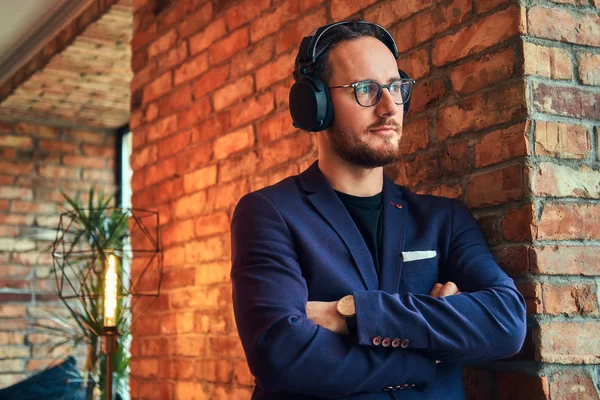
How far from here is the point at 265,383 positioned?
5.51ft

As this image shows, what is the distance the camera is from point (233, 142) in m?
3.26

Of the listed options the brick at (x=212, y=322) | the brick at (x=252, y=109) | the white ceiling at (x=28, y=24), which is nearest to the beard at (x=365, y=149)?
the brick at (x=252, y=109)

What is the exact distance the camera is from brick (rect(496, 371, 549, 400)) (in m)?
1.92

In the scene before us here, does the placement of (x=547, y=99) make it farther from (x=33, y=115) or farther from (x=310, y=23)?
(x=33, y=115)

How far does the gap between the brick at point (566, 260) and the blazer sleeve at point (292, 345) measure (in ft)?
1.37

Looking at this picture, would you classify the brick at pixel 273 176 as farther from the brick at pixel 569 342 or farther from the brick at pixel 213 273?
the brick at pixel 569 342

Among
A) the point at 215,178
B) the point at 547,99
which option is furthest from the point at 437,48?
the point at 215,178

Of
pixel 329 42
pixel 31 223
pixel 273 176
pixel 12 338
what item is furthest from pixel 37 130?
pixel 329 42

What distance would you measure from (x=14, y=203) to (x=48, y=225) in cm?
29

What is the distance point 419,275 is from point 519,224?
286mm

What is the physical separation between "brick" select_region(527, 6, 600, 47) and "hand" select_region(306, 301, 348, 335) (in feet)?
2.82

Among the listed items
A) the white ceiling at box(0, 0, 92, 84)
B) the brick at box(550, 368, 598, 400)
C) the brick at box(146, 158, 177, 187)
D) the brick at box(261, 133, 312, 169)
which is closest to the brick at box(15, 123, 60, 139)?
the white ceiling at box(0, 0, 92, 84)

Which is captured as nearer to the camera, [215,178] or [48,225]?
[215,178]

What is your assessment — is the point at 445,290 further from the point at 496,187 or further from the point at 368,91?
the point at 368,91
